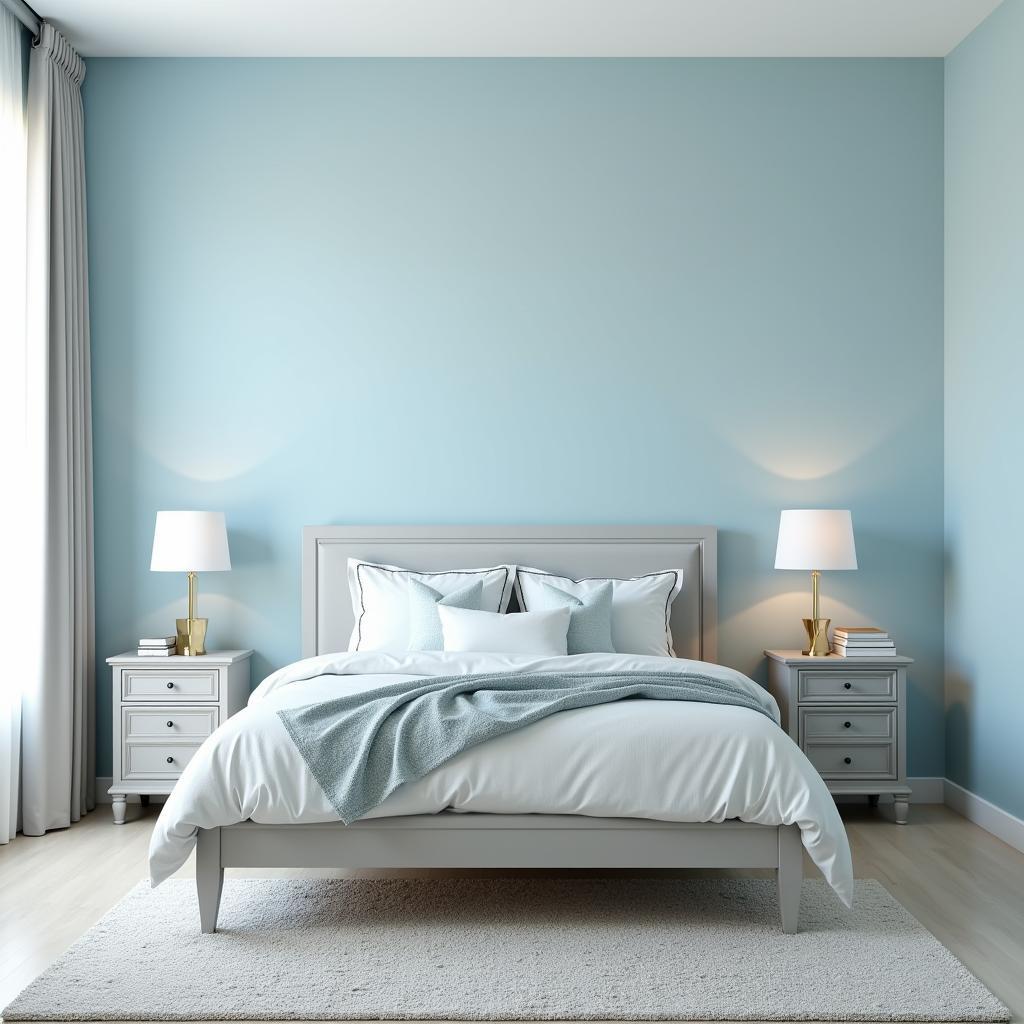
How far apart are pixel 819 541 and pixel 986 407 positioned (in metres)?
0.88

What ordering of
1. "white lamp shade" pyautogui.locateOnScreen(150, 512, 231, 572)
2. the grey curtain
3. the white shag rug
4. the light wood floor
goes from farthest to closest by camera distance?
→ "white lamp shade" pyautogui.locateOnScreen(150, 512, 231, 572) → the grey curtain → the light wood floor → the white shag rug

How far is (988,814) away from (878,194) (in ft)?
8.90

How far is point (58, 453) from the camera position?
13.5ft

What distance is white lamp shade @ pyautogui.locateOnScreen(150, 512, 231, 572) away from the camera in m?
4.08

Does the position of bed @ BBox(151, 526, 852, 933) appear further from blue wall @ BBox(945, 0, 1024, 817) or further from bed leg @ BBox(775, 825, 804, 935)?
blue wall @ BBox(945, 0, 1024, 817)

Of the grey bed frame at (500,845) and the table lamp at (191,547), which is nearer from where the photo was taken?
the grey bed frame at (500,845)

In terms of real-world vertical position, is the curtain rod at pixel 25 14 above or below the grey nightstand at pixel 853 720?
above

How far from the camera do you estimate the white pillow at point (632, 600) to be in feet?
13.2

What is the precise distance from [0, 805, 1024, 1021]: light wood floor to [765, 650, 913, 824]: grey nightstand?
0.20 m

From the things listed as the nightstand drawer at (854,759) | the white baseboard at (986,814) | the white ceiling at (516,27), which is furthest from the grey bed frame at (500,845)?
the white ceiling at (516,27)

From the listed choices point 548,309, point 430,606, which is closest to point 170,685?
point 430,606

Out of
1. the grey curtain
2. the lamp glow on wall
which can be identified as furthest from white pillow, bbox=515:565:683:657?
the grey curtain

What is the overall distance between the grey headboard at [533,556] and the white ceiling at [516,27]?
2119mm

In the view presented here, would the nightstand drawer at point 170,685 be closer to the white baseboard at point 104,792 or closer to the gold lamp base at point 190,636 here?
the gold lamp base at point 190,636
